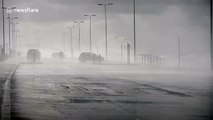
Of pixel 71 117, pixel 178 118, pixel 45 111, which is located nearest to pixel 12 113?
pixel 45 111

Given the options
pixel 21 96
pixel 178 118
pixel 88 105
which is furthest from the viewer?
pixel 21 96

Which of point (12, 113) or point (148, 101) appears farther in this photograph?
point (148, 101)

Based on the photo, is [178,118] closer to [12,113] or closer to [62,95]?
[12,113]

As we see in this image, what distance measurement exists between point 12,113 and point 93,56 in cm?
6988

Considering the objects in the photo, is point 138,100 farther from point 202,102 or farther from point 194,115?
point 194,115

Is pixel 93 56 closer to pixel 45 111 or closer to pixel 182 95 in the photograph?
pixel 182 95

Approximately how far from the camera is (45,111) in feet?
45.6

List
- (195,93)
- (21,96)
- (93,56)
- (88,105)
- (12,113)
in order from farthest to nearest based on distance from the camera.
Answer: (93,56), (195,93), (21,96), (88,105), (12,113)

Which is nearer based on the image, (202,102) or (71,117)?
(71,117)

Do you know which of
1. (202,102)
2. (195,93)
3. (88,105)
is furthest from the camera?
(195,93)

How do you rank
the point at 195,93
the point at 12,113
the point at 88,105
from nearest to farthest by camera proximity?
1. the point at 12,113
2. the point at 88,105
3. the point at 195,93

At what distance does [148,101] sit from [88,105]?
237 centimetres

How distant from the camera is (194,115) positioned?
13.0 metres

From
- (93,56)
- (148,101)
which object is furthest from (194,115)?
(93,56)
